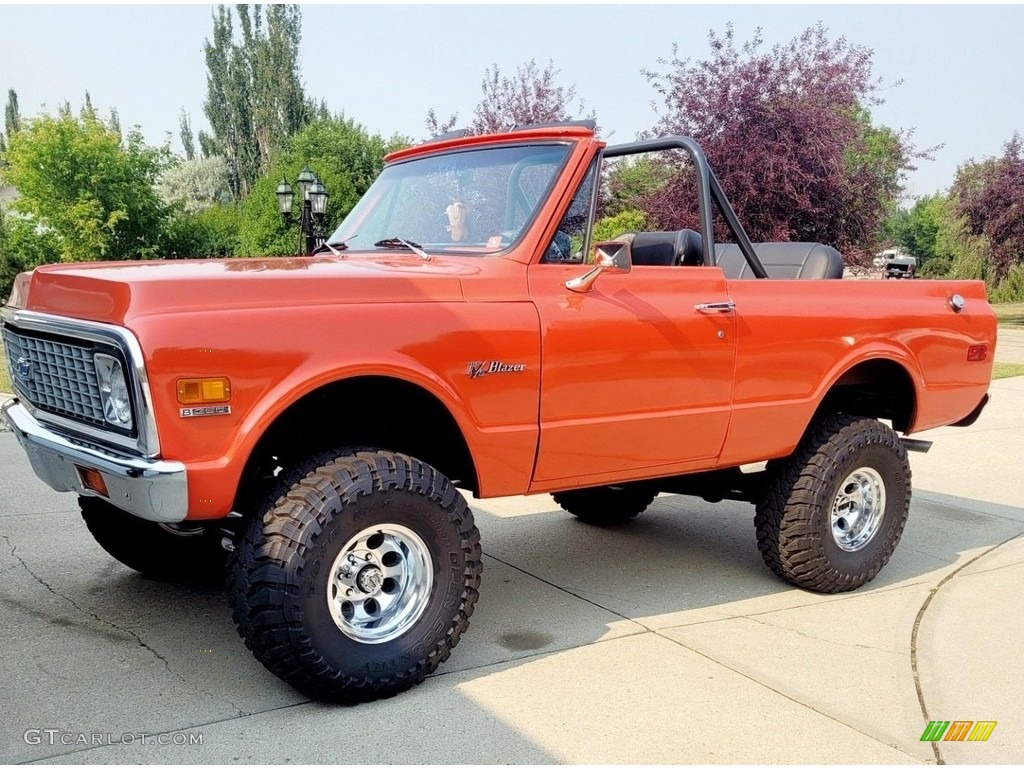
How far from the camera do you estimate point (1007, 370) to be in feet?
49.8

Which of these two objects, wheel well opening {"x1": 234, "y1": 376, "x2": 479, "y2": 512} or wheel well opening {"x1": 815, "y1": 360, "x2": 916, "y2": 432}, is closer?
wheel well opening {"x1": 234, "y1": 376, "x2": 479, "y2": 512}

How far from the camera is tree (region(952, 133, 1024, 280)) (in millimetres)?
27453

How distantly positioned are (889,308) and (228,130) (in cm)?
5689

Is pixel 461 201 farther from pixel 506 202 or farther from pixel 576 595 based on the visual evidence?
pixel 576 595

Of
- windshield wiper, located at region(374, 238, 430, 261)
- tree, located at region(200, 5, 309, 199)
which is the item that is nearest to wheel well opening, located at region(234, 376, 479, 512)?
windshield wiper, located at region(374, 238, 430, 261)

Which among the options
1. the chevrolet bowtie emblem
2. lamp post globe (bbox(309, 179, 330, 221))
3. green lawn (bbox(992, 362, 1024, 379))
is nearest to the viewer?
the chevrolet bowtie emblem

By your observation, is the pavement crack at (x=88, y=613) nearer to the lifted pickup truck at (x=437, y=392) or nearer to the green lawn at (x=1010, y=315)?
the lifted pickup truck at (x=437, y=392)

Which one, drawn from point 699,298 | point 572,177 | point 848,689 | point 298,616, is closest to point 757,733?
point 848,689

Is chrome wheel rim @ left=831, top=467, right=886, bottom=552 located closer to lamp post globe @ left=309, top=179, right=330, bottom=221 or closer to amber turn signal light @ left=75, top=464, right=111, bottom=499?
amber turn signal light @ left=75, top=464, right=111, bottom=499

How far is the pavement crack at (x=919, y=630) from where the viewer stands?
11.5 feet

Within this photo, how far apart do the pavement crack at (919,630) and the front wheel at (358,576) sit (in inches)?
66.4

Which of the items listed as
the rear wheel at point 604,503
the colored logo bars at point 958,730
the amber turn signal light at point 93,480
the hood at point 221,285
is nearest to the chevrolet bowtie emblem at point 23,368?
the hood at point 221,285

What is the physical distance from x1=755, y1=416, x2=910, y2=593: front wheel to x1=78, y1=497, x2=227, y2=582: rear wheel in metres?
2.69

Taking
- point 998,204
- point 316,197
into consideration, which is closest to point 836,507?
point 316,197
